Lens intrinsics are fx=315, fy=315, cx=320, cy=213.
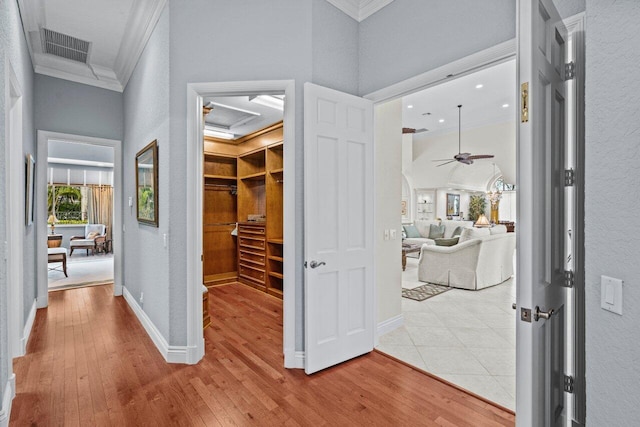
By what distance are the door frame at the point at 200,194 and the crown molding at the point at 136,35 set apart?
38.7 inches

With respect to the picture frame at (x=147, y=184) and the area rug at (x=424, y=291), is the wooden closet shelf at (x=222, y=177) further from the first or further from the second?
the area rug at (x=424, y=291)

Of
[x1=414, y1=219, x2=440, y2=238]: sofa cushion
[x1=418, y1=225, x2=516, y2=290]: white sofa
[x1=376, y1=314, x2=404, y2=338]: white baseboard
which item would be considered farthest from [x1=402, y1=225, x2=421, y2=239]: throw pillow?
[x1=376, y1=314, x2=404, y2=338]: white baseboard

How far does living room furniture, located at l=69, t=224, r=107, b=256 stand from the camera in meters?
8.45

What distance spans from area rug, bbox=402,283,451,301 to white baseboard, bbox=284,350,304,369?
249 cm

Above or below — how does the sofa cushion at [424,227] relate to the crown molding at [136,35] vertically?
below

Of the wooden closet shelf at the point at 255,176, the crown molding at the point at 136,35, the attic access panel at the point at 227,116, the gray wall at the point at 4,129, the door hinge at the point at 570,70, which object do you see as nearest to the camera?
the door hinge at the point at 570,70

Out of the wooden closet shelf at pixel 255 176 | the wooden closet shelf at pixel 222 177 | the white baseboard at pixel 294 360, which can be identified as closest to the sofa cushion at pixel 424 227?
the wooden closet shelf at pixel 255 176

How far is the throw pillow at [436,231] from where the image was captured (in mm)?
9359

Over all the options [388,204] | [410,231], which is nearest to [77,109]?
[388,204]

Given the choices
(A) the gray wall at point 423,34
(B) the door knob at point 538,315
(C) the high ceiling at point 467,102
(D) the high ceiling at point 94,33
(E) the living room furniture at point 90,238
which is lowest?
(E) the living room furniture at point 90,238

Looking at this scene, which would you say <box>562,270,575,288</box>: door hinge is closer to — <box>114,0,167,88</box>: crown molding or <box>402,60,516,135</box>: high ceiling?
<box>114,0,167,88</box>: crown molding

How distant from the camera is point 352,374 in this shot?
2475 mm
